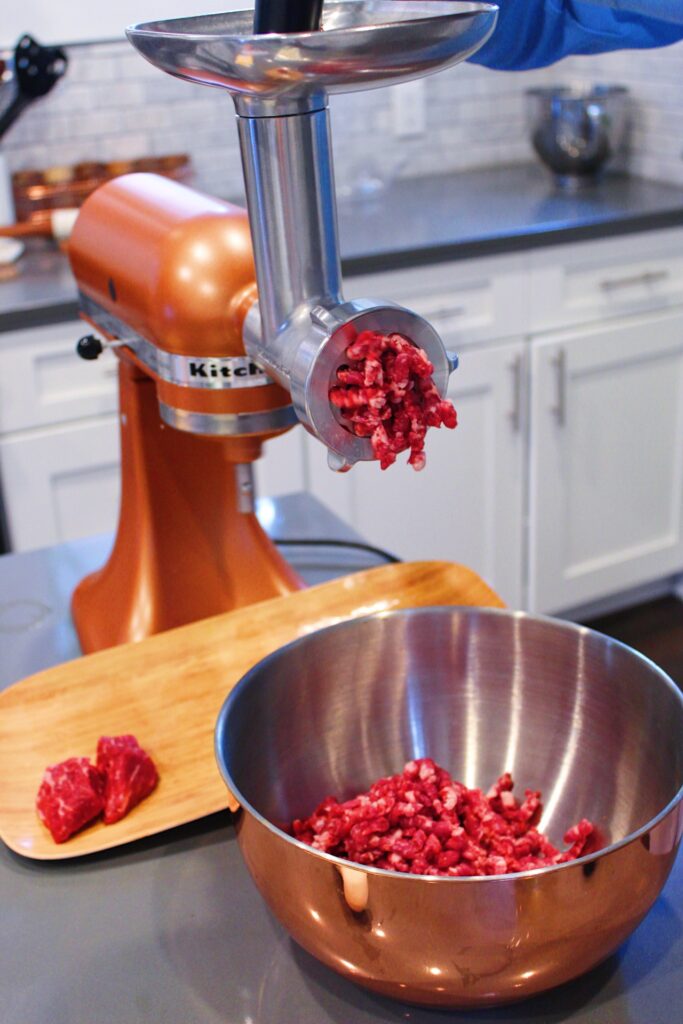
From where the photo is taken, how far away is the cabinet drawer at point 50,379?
1894mm

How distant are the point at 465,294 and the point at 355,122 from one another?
71 cm

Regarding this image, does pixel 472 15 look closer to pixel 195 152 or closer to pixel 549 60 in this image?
pixel 549 60

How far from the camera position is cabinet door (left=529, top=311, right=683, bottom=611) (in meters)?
2.33

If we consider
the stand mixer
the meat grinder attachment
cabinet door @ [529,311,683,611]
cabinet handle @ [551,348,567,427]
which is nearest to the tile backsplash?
cabinet door @ [529,311,683,611]

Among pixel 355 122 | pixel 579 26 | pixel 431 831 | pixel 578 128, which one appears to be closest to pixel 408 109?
pixel 355 122

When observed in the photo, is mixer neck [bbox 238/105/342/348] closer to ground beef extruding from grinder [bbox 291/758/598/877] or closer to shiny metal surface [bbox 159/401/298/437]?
shiny metal surface [bbox 159/401/298/437]

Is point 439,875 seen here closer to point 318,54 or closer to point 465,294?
point 318,54

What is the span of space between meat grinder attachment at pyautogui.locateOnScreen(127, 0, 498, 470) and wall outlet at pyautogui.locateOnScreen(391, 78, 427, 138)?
A: 201cm

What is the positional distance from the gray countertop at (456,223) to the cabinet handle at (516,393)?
225 mm

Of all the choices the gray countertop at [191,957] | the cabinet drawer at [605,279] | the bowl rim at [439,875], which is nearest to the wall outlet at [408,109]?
the cabinet drawer at [605,279]

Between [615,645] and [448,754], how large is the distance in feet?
0.57

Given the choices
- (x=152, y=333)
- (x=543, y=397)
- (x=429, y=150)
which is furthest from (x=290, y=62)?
(x=429, y=150)

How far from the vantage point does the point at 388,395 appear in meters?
0.70

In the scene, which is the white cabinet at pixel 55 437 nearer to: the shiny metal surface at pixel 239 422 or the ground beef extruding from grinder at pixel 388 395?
the shiny metal surface at pixel 239 422
